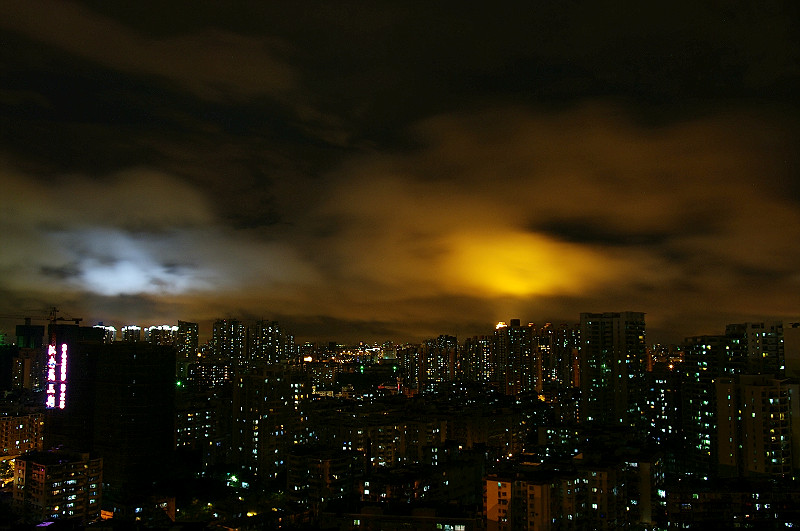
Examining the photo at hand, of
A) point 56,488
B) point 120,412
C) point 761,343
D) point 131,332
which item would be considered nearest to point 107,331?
point 131,332

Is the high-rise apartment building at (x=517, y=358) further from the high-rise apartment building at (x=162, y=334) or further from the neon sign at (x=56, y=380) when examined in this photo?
the neon sign at (x=56, y=380)

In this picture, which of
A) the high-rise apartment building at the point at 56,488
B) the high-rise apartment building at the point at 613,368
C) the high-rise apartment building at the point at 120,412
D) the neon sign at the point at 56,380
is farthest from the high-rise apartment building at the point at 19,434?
the high-rise apartment building at the point at 613,368

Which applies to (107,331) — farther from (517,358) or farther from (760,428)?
(760,428)

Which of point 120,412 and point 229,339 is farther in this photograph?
point 229,339

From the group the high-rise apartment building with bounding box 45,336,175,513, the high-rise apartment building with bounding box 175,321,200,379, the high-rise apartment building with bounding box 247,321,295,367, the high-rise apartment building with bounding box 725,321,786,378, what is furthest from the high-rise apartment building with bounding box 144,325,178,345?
the high-rise apartment building with bounding box 725,321,786,378

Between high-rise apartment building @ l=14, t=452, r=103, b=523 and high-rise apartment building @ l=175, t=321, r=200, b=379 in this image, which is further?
high-rise apartment building @ l=175, t=321, r=200, b=379

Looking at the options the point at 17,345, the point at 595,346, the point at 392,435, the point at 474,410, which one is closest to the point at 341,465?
the point at 392,435

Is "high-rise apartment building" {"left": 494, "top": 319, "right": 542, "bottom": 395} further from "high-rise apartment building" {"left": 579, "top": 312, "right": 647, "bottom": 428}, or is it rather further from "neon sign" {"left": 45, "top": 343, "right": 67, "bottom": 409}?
"neon sign" {"left": 45, "top": 343, "right": 67, "bottom": 409}

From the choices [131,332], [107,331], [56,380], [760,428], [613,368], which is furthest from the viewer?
[131,332]

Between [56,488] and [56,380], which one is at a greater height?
[56,380]
